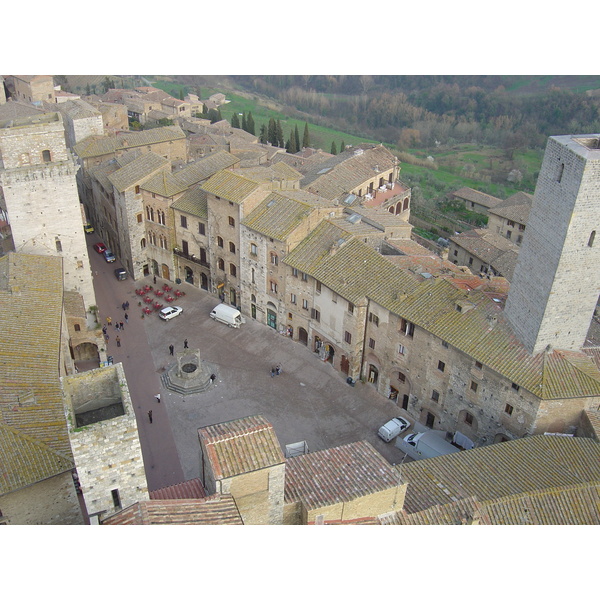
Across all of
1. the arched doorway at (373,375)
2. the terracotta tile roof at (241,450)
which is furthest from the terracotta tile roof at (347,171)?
the terracotta tile roof at (241,450)

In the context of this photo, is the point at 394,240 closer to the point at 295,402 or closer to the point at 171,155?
the point at 295,402

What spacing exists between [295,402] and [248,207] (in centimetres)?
1551

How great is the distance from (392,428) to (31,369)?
2139 cm

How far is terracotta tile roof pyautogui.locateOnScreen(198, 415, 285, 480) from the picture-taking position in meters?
21.7

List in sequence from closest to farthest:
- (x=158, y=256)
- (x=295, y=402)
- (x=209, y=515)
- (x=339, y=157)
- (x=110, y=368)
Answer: (x=209, y=515), (x=110, y=368), (x=295, y=402), (x=158, y=256), (x=339, y=157)

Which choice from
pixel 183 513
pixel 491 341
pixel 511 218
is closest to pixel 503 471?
pixel 491 341

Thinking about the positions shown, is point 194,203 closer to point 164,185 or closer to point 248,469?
point 164,185

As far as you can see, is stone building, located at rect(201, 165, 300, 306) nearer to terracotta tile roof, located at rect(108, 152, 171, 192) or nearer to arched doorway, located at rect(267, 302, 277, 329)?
arched doorway, located at rect(267, 302, 277, 329)

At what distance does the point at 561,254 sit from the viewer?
3139 centimetres

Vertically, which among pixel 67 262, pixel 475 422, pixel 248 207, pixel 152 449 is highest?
pixel 248 207

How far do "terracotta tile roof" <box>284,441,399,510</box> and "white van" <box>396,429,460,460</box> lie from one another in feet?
32.8

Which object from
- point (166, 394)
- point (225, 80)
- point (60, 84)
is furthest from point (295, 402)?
point (225, 80)

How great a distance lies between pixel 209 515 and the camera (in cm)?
2088

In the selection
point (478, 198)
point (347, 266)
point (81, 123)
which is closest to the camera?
point (347, 266)
